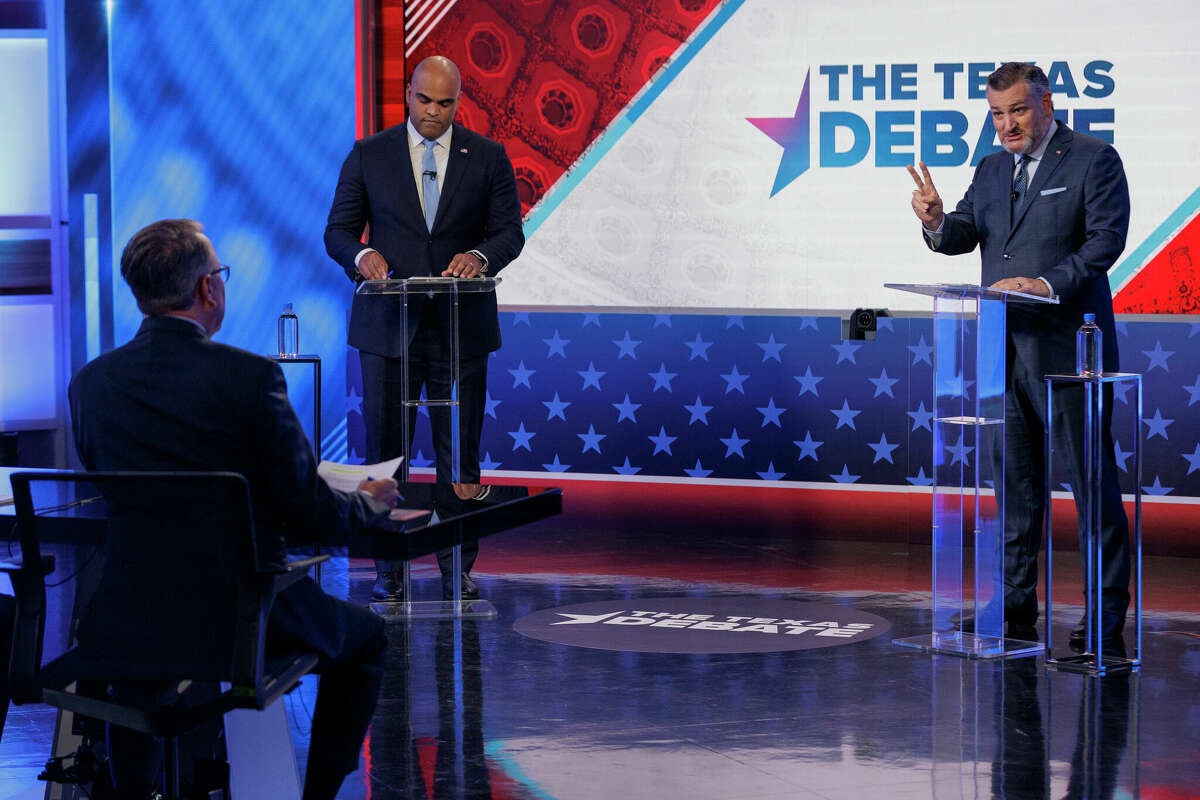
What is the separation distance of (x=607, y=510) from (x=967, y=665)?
3.05 meters

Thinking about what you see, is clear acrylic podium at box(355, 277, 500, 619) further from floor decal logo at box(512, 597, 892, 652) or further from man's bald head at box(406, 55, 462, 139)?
man's bald head at box(406, 55, 462, 139)

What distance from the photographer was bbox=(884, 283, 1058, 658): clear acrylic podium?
4625mm

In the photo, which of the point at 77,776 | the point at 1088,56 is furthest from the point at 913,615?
the point at 77,776

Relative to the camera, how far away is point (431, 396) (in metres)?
5.61

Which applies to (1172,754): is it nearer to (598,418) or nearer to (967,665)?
(967,665)

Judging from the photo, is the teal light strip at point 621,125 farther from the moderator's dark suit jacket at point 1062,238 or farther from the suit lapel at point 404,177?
the moderator's dark suit jacket at point 1062,238

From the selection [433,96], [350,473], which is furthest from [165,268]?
[433,96]

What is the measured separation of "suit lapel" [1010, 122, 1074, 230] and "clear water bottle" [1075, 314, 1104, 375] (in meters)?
0.52

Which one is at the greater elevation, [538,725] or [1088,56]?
[1088,56]

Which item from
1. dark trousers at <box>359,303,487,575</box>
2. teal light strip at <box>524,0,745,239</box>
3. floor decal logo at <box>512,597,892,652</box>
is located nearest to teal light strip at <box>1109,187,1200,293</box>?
teal light strip at <box>524,0,745,239</box>

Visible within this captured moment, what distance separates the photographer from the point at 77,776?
302 centimetres

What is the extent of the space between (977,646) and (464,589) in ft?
6.12

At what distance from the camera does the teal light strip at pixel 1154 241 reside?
22.1ft

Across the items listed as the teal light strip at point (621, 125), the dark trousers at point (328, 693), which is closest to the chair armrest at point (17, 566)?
the dark trousers at point (328, 693)
